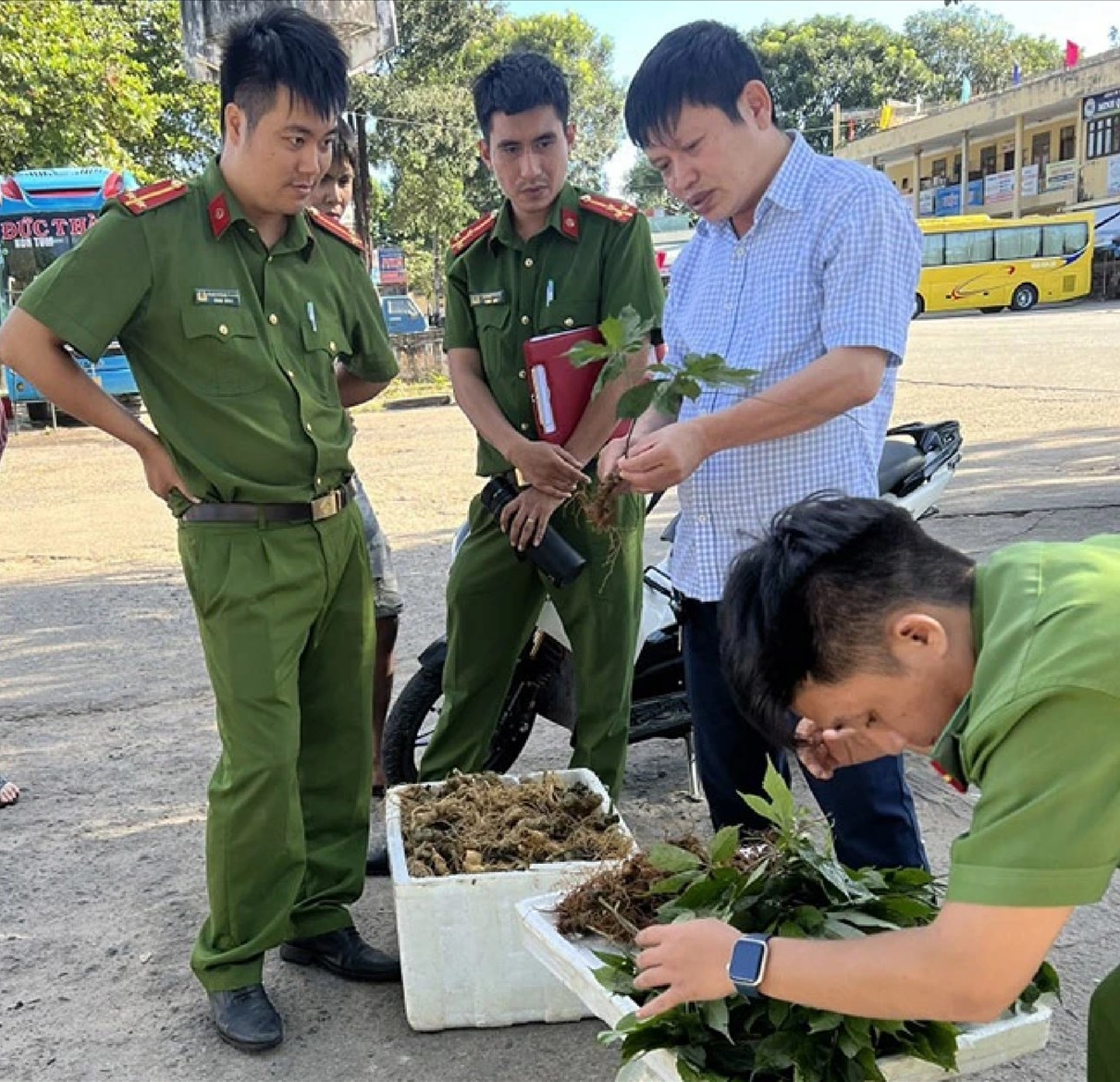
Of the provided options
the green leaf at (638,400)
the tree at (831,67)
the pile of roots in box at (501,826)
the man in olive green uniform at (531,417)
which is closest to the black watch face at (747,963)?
the pile of roots in box at (501,826)

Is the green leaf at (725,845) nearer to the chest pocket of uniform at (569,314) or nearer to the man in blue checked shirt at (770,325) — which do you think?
the man in blue checked shirt at (770,325)

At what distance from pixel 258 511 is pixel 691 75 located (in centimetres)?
123

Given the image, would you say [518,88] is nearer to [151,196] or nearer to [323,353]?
[323,353]

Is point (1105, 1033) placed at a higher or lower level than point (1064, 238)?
lower

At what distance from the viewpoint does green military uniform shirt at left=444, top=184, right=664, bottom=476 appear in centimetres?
302

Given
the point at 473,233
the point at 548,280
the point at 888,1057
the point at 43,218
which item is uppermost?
the point at 43,218

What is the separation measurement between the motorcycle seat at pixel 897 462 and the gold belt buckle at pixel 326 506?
201 centimetres

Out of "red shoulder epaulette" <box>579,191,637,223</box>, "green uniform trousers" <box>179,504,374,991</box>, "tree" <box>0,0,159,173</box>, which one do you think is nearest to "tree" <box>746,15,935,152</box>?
"tree" <box>0,0,159,173</box>

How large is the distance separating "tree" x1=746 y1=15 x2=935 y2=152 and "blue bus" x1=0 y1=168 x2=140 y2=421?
125 ft

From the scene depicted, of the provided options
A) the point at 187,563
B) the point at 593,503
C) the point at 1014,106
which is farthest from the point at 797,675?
the point at 1014,106

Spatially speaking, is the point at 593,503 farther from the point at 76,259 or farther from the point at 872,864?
the point at 76,259

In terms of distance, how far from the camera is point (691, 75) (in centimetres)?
220

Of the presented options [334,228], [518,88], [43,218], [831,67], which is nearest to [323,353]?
[334,228]

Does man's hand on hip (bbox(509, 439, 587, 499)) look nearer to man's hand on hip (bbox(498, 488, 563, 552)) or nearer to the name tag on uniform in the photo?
man's hand on hip (bbox(498, 488, 563, 552))
